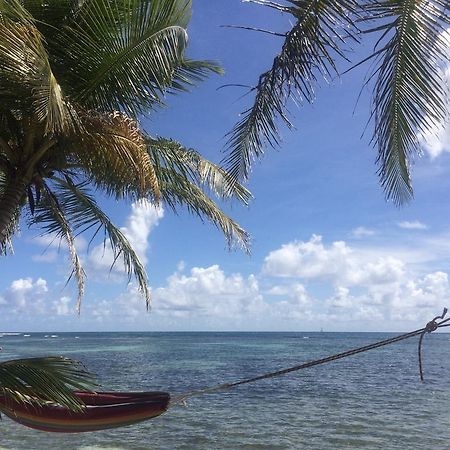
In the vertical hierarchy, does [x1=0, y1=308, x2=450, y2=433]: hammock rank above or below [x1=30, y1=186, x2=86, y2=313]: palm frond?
below

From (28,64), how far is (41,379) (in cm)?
185

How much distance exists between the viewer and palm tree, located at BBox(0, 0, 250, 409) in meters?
3.16

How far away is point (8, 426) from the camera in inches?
378

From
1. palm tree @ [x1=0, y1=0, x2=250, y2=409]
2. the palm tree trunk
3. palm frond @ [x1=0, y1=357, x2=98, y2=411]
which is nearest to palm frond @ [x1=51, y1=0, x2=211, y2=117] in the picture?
palm tree @ [x1=0, y1=0, x2=250, y2=409]

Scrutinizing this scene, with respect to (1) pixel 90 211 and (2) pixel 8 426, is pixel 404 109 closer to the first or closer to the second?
(1) pixel 90 211

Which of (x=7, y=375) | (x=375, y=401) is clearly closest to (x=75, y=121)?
(x=7, y=375)

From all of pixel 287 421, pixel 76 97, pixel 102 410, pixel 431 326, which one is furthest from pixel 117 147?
pixel 287 421

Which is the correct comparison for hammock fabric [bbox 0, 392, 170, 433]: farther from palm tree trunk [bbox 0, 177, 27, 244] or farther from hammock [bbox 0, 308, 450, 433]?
palm tree trunk [bbox 0, 177, 27, 244]

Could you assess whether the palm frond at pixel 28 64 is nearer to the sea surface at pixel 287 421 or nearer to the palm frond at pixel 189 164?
the palm frond at pixel 189 164

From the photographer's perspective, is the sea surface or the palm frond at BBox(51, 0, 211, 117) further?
the sea surface

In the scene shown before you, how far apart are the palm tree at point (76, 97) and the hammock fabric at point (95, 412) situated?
46cm

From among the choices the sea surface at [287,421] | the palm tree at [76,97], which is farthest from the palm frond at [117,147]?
the sea surface at [287,421]

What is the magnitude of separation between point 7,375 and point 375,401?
12.2 meters

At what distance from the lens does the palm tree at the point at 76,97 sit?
10.4 feet
